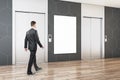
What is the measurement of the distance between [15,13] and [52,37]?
6.55 feet

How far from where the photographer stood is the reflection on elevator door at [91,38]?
10.6 meters

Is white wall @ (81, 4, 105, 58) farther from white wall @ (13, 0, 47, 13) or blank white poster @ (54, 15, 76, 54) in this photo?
white wall @ (13, 0, 47, 13)

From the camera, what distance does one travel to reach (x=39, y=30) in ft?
30.2

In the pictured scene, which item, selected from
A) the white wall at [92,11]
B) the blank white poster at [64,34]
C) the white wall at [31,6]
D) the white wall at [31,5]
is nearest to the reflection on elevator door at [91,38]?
the white wall at [92,11]

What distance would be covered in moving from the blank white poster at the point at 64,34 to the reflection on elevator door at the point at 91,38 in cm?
63

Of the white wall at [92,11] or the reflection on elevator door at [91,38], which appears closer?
the white wall at [92,11]

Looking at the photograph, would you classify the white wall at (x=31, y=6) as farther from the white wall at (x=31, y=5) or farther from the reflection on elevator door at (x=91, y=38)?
the reflection on elevator door at (x=91, y=38)

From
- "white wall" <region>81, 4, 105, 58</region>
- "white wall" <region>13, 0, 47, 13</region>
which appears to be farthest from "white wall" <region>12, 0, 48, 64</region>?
"white wall" <region>81, 4, 105, 58</region>

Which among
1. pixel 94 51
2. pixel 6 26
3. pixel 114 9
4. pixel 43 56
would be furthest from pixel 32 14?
pixel 114 9

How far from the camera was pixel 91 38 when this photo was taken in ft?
35.6

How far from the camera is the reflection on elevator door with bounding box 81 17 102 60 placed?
1059 cm

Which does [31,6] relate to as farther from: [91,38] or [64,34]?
[91,38]

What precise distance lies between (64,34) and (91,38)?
5.63ft

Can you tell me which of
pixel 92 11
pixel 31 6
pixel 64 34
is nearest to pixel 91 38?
pixel 92 11
